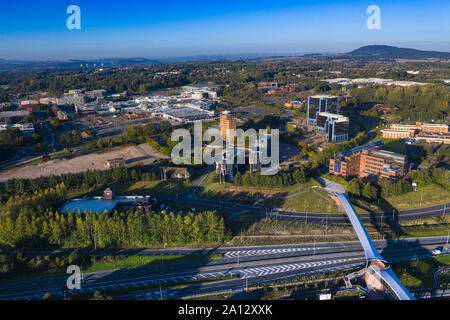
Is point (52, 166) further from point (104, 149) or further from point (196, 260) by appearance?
point (196, 260)

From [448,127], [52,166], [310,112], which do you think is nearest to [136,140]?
[52,166]

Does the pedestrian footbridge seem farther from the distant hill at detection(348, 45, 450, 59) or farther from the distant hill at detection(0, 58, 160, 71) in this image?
the distant hill at detection(348, 45, 450, 59)

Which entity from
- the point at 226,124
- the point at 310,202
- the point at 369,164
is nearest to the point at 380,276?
the point at 310,202

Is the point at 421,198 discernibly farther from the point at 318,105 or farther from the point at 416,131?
the point at 318,105

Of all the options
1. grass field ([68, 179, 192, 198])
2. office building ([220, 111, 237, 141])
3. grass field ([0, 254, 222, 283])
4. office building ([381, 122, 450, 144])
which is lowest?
grass field ([0, 254, 222, 283])

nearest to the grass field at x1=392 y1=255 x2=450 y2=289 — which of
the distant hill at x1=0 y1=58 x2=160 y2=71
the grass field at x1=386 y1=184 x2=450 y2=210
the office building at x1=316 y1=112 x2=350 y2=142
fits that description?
the grass field at x1=386 y1=184 x2=450 y2=210

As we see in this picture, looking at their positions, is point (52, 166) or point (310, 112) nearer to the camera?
point (52, 166)
